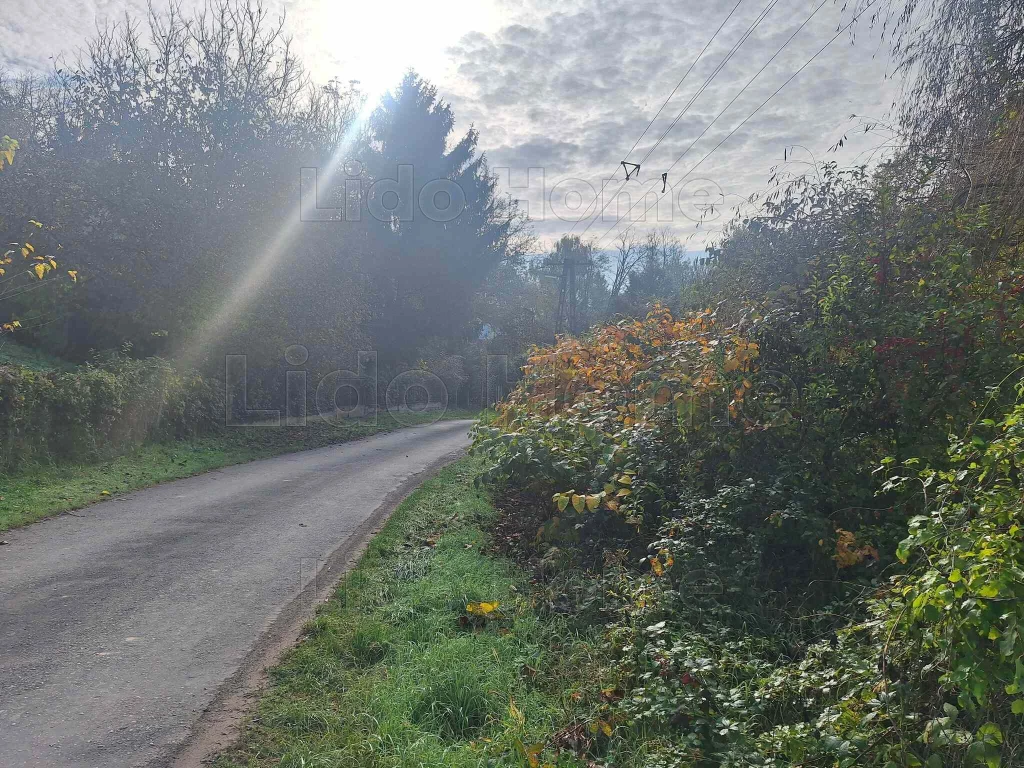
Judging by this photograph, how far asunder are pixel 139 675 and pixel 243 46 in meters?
20.8

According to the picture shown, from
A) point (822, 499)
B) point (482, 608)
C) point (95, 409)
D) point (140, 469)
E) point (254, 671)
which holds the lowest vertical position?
point (254, 671)

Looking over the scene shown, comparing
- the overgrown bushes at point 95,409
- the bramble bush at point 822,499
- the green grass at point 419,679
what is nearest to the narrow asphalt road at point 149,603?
the green grass at point 419,679

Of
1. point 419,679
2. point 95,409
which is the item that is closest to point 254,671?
point 419,679

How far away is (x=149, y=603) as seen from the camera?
19.2 feet

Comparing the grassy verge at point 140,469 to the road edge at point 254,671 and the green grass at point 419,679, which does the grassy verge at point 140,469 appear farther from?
the green grass at point 419,679

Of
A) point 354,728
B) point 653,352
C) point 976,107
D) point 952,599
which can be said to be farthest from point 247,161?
point 952,599

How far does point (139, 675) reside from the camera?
4.57 meters

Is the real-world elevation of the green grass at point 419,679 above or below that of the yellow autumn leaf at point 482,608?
below

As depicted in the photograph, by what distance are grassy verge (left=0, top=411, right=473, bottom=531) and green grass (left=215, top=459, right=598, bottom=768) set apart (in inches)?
209

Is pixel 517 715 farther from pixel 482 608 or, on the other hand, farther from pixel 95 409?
pixel 95 409

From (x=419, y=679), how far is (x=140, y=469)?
9965 millimetres

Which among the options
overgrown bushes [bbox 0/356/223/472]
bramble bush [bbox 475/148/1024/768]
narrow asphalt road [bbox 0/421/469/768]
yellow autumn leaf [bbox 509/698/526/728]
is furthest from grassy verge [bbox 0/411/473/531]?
yellow autumn leaf [bbox 509/698/526/728]

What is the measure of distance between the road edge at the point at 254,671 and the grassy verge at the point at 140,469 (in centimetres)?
412

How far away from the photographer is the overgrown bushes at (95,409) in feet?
35.7
